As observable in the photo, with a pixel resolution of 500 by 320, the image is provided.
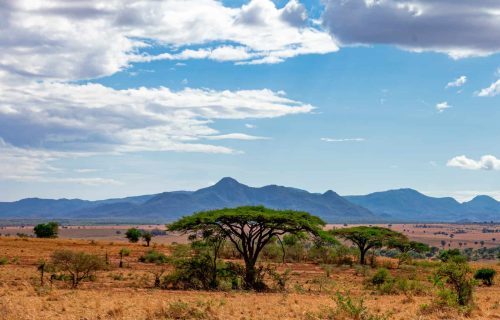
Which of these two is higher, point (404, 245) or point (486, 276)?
point (404, 245)

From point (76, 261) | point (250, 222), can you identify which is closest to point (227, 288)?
point (250, 222)

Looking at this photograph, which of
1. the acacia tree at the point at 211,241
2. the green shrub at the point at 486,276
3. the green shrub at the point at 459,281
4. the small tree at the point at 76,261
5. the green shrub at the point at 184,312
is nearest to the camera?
the green shrub at the point at 184,312

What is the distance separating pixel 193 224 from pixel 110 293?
6.43m

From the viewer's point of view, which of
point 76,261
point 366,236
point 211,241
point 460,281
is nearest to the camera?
point 460,281

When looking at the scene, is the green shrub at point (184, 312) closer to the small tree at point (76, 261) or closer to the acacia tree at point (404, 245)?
the small tree at point (76, 261)

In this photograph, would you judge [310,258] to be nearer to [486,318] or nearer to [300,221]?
[300,221]

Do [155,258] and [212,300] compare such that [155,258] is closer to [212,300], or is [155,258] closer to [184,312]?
[212,300]

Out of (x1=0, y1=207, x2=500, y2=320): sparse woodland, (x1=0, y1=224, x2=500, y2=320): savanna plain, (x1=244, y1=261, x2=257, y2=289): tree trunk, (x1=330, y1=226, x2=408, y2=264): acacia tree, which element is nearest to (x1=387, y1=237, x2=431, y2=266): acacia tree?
(x1=330, y1=226, x2=408, y2=264): acacia tree

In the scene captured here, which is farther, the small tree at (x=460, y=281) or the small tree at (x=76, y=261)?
the small tree at (x=76, y=261)

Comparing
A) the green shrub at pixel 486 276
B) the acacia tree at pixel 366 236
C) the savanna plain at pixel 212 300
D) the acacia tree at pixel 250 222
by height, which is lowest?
the green shrub at pixel 486 276

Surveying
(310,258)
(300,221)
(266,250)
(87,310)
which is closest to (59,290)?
(87,310)

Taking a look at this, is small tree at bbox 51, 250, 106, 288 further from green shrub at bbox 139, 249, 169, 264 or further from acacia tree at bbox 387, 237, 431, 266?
acacia tree at bbox 387, 237, 431, 266

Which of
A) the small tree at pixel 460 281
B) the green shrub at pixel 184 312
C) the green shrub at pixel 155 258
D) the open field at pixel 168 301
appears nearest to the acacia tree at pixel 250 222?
the open field at pixel 168 301

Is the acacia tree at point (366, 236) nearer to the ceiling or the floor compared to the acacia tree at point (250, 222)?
nearer to the floor
